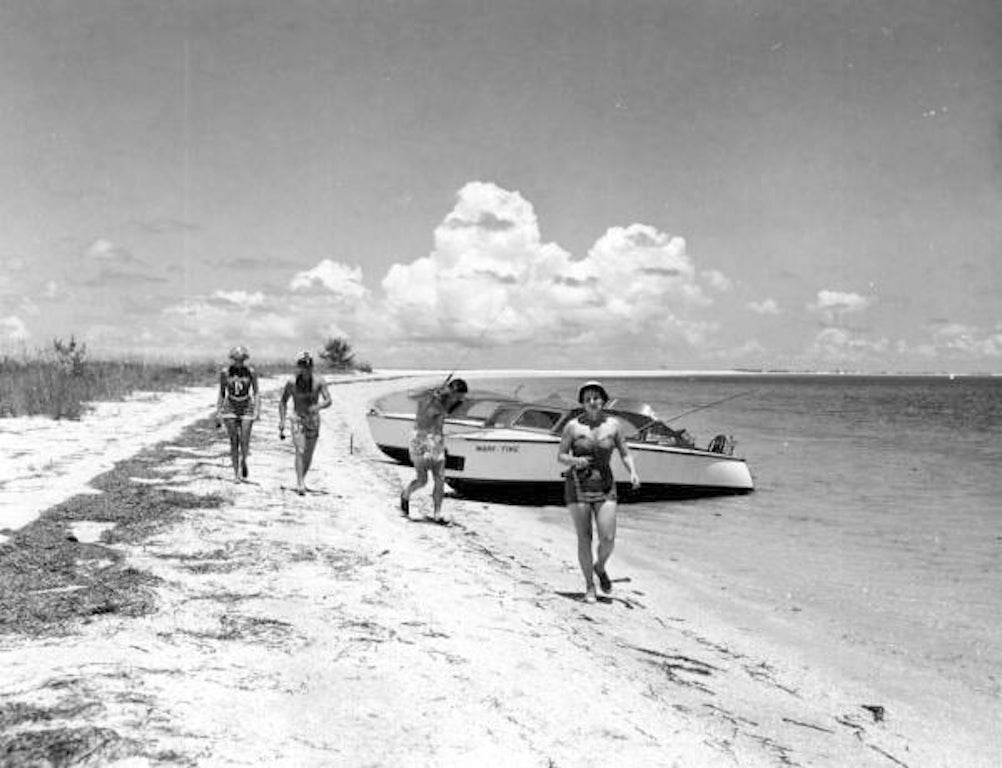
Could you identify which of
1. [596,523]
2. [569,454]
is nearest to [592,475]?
[569,454]

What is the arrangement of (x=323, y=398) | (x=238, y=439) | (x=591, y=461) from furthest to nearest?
(x=238, y=439), (x=323, y=398), (x=591, y=461)

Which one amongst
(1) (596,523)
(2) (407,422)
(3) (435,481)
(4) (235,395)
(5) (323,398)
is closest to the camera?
(1) (596,523)

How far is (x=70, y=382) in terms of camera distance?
26.9 m

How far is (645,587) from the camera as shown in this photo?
8.71m

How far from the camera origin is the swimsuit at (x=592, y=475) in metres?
6.76

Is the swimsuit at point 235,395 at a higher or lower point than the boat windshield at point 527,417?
higher

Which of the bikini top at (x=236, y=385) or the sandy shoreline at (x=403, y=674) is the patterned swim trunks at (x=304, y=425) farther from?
the sandy shoreline at (x=403, y=674)

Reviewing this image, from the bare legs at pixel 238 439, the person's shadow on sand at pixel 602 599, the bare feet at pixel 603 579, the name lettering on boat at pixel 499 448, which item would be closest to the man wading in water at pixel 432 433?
the bare legs at pixel 238 439

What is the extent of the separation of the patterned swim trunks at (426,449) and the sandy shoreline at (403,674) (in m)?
1.95

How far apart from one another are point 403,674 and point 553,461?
954cm

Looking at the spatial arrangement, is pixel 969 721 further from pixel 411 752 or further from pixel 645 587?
pixel 411 752

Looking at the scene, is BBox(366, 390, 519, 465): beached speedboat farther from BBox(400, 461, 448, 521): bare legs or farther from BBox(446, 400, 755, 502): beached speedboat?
BBox(400, 461, 448, 521): bare legs

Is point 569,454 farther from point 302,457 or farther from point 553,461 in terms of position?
point 553,461

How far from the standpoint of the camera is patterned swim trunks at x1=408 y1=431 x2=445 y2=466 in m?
10.2
